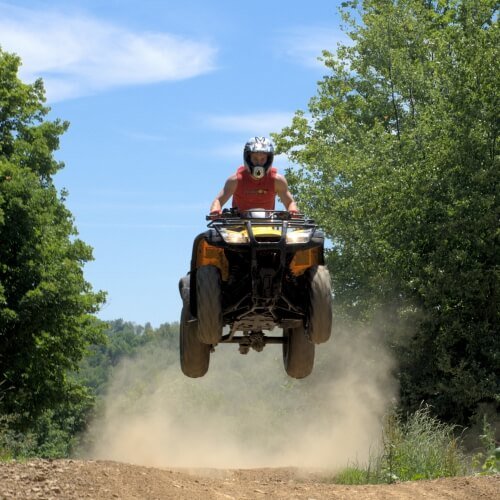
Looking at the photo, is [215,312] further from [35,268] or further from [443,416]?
[35,268]

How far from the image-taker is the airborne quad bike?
12055mm

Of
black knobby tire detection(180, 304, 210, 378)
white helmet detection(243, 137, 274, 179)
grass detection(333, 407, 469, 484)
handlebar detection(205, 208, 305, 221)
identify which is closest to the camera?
handlebar detection(205, 208, 305, 221)

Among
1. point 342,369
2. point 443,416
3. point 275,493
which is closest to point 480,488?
point 275,493

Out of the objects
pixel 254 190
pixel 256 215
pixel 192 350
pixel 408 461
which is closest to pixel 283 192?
pixel 254 190

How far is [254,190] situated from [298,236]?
1108 mm

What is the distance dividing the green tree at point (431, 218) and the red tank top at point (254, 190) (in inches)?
698

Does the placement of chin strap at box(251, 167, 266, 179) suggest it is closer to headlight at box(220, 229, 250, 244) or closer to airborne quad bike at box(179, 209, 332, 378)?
airborne quad bike at box(179, 209, 332, 378)

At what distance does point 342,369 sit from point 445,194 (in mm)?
7681

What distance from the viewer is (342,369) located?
35.7 metres

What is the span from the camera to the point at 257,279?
1212cm

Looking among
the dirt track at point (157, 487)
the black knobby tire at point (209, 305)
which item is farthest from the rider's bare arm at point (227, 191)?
A: the dirt track at point (157, 487)

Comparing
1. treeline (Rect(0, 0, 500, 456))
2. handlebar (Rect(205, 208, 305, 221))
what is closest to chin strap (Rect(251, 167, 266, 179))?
handlebar (Rect(205, 208, 305, 221))

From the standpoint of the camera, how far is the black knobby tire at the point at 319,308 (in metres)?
12.3

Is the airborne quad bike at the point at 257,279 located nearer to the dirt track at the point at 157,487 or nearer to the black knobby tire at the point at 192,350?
the black knobby tire at the point at 192,350
